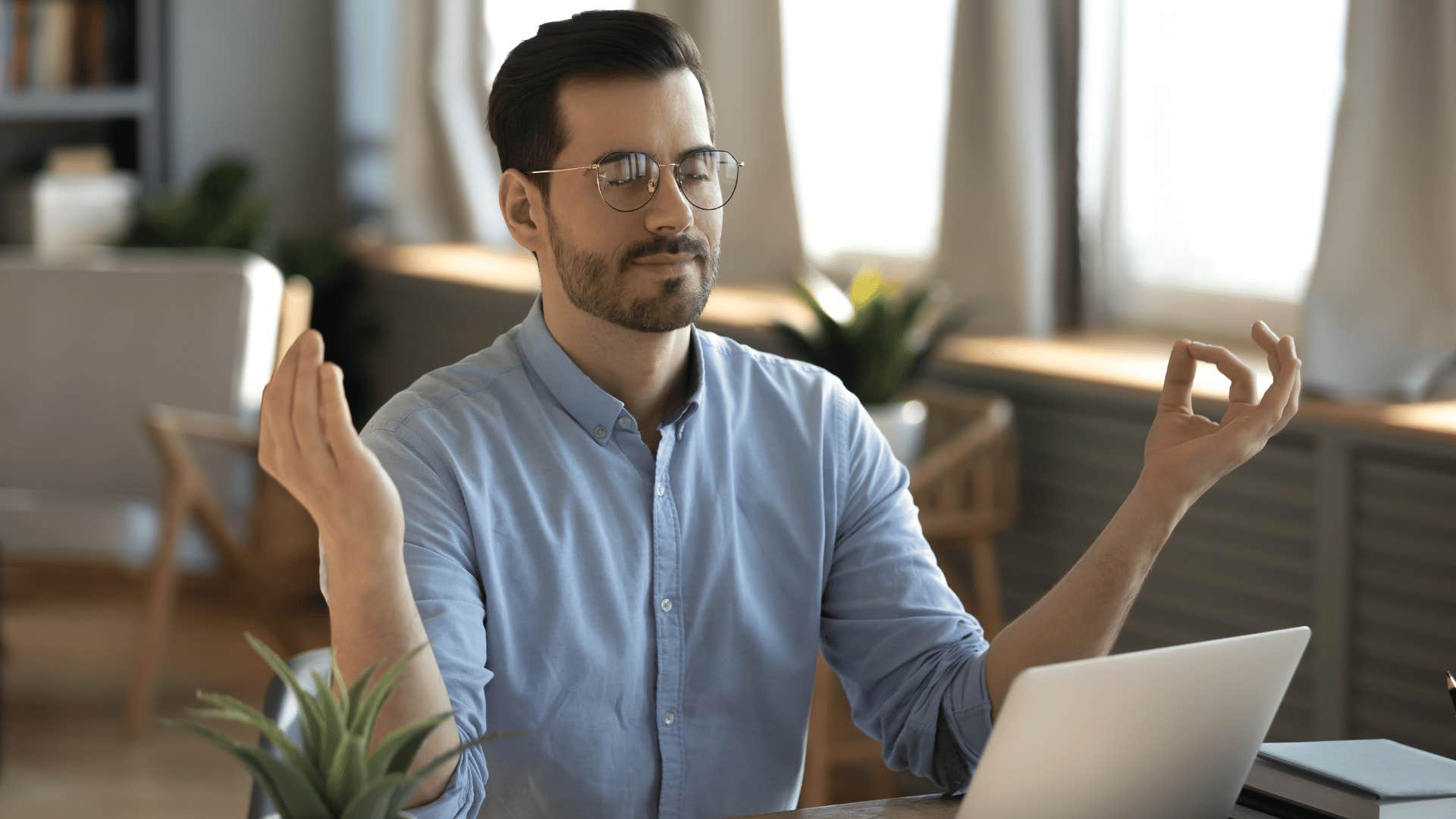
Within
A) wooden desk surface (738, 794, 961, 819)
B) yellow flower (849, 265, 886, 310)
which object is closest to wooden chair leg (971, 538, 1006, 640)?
yellow flower (849, 265, 886, 310)

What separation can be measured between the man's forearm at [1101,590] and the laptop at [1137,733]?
0.21 m

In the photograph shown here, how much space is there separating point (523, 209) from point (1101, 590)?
62cm

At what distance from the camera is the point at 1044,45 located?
3152 mm

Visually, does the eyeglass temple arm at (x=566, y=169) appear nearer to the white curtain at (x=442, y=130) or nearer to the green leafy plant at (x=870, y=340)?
the green leafy plant at (x=870, y=340)

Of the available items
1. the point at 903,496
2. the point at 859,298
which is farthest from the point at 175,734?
the point at 903,496

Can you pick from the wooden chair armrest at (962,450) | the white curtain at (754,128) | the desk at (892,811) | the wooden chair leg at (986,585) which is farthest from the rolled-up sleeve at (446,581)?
the white curtain at (754,128)

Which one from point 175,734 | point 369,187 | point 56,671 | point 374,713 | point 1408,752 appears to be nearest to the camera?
point 374,713

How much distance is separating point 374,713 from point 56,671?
3.51 meters

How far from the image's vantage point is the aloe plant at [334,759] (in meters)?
0.89

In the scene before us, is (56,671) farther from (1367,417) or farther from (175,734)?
(1367,417)

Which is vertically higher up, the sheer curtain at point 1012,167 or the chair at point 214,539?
the sheer curtain at point 1012,167

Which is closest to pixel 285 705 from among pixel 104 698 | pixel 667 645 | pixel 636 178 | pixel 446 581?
pixel 446 581

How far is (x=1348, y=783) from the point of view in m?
1.12

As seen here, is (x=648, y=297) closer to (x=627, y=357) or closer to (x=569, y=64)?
(x=627, y=357)
